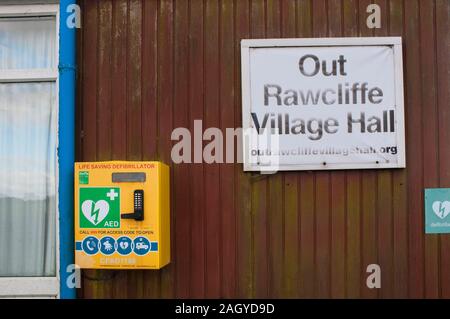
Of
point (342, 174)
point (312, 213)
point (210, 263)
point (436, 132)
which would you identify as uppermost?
point (436, 132)

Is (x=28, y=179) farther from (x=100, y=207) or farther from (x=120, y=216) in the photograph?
(x=120, y=216)

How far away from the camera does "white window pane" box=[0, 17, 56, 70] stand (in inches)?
186

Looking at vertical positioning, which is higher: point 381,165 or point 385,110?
point 385,110

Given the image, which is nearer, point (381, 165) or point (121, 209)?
point (121, 209)

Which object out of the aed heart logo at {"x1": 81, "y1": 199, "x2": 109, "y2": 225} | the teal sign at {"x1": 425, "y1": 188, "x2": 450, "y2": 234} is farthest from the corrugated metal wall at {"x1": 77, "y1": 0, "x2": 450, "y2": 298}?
the aed heart logo at {"x1": 81, "y1": 199, "x2": 109, "y2": 225}

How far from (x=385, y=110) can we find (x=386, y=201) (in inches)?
27.6

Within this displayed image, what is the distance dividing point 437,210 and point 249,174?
1468 mm

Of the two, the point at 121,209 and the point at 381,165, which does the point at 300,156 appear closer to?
the point at 381,165

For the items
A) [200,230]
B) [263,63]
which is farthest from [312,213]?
[263,63]

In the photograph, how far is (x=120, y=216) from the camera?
13.6 feet

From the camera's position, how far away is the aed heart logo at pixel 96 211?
13.7ft

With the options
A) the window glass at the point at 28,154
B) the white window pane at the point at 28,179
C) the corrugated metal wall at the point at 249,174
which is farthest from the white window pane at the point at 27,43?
the corrugated metal wall at the point at 249,174

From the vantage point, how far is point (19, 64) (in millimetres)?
4727

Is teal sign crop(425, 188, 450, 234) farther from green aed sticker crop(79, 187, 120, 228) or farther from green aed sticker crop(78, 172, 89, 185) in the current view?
green aed sticker crop(78, 172, 89, 185)
